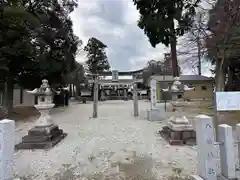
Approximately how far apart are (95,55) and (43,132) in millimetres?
29648

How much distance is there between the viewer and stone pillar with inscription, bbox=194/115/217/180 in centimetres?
246

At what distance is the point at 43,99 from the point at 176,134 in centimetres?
417

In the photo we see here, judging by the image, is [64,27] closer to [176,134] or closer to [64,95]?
[64,95]

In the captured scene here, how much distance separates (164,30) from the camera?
11.3 metres

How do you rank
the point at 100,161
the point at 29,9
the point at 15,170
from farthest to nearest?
1. the point at 29,9
2. the point at 100,161
3. the point at 15,170

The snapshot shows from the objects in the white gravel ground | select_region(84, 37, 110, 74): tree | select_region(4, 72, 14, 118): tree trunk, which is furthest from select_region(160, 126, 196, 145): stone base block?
select_region(84, 37, 110, 74): tree

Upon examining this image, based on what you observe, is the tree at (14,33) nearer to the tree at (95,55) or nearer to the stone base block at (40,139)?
the stone base block at (40,139)

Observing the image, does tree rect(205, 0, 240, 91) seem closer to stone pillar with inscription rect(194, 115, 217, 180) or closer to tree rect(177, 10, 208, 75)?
tree rect(177, 10, 208, 75)

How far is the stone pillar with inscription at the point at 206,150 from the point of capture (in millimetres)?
2461

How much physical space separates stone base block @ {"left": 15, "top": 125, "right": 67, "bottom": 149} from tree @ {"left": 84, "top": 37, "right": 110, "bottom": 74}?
92.8 feet

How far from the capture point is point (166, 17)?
11.4m

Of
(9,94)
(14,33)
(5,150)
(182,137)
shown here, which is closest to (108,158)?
(182,137)

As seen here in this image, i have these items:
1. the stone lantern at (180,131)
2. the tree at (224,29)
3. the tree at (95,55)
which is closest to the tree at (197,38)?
the tree at (224,29)

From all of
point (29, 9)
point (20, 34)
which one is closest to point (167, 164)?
point (20, 34)
